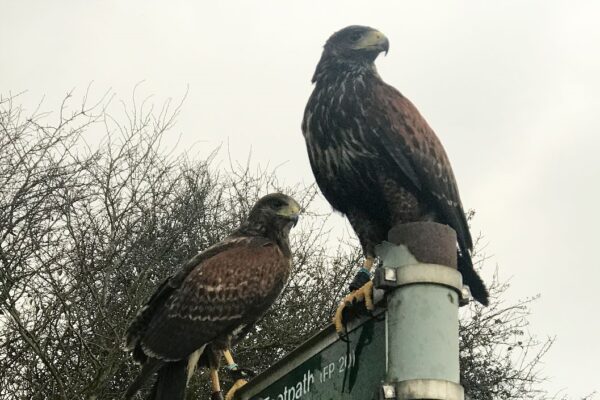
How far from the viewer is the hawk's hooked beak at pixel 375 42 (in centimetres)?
466

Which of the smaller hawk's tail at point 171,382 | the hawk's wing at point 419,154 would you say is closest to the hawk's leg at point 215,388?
the smaller hawk's tail at point 171,382

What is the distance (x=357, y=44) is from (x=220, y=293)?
1596 mm

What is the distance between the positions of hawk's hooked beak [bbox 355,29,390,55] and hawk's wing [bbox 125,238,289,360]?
1324 mm

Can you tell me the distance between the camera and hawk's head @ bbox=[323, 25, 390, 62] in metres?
4.64

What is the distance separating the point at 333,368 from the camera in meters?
2.60

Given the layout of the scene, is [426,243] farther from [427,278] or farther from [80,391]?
[80,391]

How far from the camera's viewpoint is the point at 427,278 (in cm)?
220

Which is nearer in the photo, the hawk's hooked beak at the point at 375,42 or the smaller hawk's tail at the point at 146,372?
the smaller hawk's tail at the point at 146,372

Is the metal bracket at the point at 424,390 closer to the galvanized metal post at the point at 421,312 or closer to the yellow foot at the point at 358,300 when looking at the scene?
the galvanized metal post at the point at 421,312

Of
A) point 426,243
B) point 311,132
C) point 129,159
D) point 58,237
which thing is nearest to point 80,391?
point 58,237

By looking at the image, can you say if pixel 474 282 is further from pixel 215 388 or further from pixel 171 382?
pixel 171 382

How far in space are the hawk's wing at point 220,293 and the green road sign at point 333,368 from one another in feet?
5.46

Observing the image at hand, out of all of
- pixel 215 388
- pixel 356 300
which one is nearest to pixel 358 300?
pixel 356 300

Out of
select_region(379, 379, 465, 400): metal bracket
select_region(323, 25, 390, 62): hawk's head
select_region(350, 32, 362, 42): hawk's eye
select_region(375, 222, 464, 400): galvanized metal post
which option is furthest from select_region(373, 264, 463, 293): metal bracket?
select_region(350, 32, 362, 42): hawk's eye
